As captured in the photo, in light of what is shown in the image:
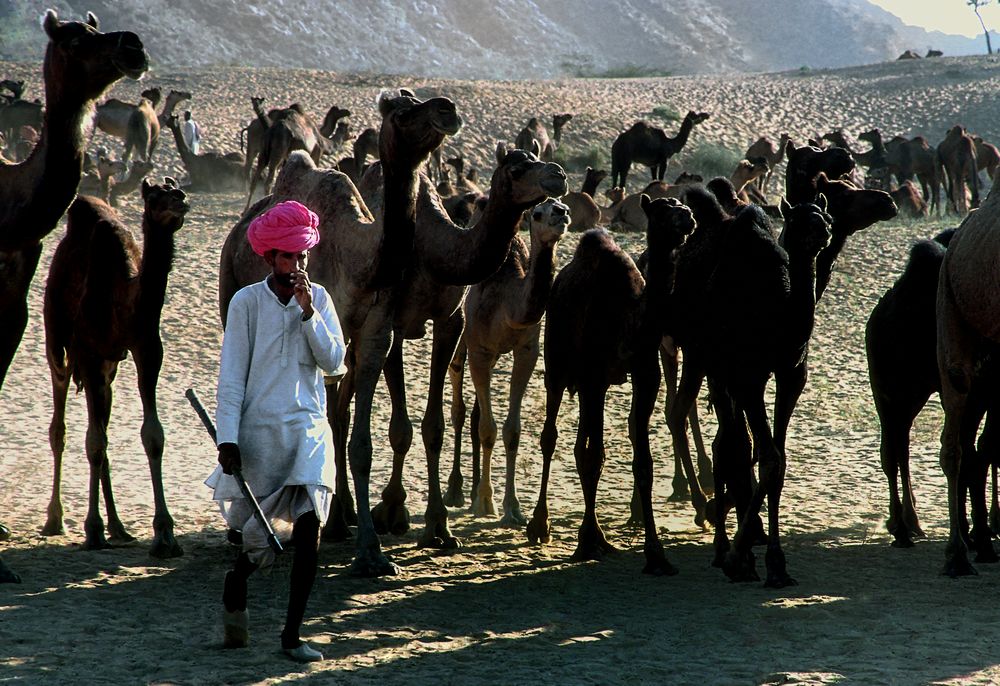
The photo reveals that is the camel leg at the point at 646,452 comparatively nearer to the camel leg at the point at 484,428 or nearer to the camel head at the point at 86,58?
the camel leg at the point at 484,428

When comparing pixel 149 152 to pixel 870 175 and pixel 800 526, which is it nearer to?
pixel 870 175

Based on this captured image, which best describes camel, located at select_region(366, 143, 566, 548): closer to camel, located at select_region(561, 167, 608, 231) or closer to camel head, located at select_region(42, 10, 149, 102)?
camel head, located at select_region(42, 10, 149, 102)

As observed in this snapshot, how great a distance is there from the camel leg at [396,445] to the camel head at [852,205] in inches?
116

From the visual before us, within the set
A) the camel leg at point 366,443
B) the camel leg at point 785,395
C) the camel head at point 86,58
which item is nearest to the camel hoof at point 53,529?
the camel leg at point 366,443

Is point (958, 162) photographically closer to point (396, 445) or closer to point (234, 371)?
point (396, 445)

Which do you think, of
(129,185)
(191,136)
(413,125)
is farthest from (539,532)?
(191,136)

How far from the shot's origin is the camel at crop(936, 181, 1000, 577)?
25.2 ft

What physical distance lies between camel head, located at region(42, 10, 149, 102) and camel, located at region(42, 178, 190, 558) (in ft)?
2.96

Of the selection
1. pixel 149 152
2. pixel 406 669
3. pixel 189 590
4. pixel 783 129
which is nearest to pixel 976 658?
pixel 406 669

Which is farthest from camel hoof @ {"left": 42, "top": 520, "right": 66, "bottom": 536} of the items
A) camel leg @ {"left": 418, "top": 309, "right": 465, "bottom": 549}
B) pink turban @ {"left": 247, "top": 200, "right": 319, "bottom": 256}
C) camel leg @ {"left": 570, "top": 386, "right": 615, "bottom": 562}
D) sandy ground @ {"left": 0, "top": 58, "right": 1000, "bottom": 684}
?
pink turban @ {"left": 247, "top": 200, "right": 319, "bottom": 256}

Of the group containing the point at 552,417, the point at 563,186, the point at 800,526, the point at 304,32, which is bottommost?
the point at 800,526

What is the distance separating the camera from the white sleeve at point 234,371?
5398 millimetres

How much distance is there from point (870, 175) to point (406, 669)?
1190 inches

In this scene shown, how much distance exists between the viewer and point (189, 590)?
698 centimetres
